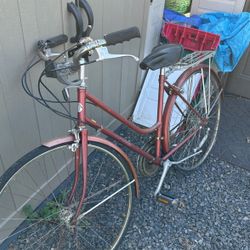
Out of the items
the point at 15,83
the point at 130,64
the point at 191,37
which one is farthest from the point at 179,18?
the point at 15,83

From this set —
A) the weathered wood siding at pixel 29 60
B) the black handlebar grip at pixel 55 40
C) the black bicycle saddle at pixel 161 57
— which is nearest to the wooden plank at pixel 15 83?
the weathered wood siding at pixel 29 60

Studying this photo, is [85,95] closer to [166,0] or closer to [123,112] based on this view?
[123,112]

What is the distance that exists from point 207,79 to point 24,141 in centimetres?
142

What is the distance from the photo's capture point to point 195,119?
2.29m

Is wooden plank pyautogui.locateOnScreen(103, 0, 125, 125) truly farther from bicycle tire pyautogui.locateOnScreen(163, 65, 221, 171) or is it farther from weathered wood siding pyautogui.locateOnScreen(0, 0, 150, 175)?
bicycle tire pyautogui.locateOnScreen(163, 65, 221, 171)

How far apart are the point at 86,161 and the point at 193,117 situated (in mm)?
1124

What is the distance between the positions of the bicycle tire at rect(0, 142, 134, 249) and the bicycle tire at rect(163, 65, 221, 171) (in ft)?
1.71

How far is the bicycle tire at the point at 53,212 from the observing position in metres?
1.82

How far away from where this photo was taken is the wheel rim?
7.39ft

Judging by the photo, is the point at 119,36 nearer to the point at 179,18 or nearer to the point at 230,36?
the point at 230,36

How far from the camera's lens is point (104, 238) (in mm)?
2002

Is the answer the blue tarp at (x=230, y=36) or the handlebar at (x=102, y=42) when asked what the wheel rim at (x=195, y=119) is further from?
the handlebar at (x=102, y=42)

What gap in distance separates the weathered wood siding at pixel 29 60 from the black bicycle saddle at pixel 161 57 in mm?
510

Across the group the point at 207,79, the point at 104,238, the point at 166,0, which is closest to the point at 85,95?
the point at 104,238
